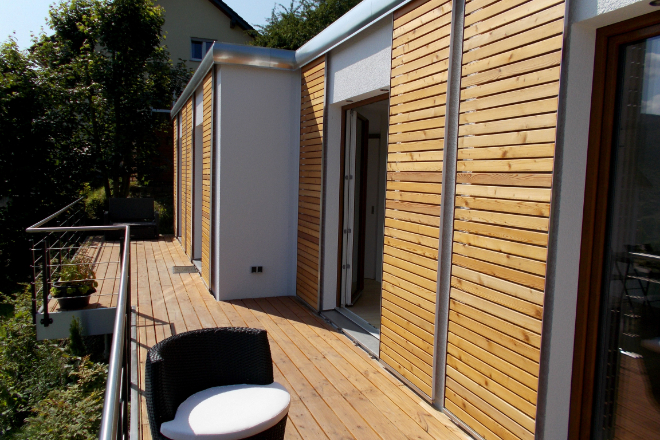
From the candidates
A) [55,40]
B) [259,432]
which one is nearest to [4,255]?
[55,40]

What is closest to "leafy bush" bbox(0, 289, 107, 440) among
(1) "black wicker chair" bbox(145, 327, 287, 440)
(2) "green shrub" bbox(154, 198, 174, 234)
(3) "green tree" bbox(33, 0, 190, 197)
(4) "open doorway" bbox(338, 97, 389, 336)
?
(1) "black wicker chair" bbox(145, 327, 287, 440)

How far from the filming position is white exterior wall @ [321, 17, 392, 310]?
4344 millimetres

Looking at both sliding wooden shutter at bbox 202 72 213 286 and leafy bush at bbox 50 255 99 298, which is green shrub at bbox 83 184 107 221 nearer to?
sliding wooden shutter at bbox 202 72 213 286

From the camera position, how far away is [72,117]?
13.8m

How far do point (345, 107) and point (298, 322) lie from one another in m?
2.39

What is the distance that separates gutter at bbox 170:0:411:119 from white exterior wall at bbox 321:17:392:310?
9 cm

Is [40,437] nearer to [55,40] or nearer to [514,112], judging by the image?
[514,112]

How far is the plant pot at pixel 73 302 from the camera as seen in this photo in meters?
5.59

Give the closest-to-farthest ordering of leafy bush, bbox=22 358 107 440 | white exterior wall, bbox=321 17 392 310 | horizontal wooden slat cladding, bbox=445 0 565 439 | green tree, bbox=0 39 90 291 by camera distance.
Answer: horizontal wooden slat cladding, bbox=445 0 565 439 → leafy bush, bbox=22 358 107 440 → white exterior wall, bbox=321 17 392 310 → green tree, bbox=0 39 90 291

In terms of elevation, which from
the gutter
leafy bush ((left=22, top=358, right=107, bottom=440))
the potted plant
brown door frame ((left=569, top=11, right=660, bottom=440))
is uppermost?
the gutter

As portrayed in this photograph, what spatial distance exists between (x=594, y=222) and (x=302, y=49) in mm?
4352

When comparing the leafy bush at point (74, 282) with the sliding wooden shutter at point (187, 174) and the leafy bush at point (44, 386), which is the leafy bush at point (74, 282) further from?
the sliding wooden shutter at point (187, 174)

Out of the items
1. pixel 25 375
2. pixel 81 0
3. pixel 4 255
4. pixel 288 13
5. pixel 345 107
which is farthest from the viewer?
pixel 288 13

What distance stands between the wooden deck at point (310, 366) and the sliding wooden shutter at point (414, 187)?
10.6 inches
